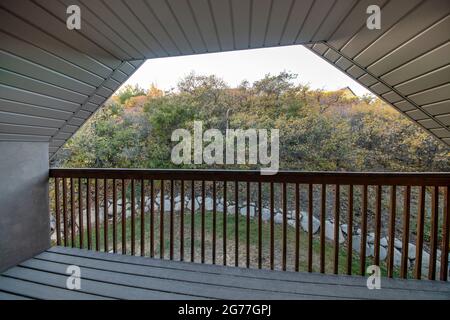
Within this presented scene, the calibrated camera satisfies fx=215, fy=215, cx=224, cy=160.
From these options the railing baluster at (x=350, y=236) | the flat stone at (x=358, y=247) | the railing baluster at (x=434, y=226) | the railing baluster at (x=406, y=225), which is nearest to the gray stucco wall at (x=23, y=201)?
the railing baluster at (x=350, y=236)

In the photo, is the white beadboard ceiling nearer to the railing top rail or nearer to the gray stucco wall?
the gray stucco wall

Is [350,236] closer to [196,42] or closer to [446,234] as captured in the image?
[446,234]

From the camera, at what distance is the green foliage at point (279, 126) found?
17.1ft

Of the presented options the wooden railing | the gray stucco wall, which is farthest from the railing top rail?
the gray stucco wall

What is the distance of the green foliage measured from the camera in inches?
206

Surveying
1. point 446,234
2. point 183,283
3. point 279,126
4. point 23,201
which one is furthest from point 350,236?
point 279,126

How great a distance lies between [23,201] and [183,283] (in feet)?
6.30

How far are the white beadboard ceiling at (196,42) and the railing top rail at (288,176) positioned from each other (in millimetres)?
610

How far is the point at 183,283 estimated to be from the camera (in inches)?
74.0

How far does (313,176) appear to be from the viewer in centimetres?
199

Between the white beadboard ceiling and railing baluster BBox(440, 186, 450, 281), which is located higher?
the white beadboard ceiling

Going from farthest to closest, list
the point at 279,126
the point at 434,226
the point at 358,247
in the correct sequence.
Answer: the point at 279,126
the point at 358,247
the point at 434,226

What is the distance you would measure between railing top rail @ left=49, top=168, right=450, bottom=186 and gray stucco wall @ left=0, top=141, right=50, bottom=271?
0.25 m
